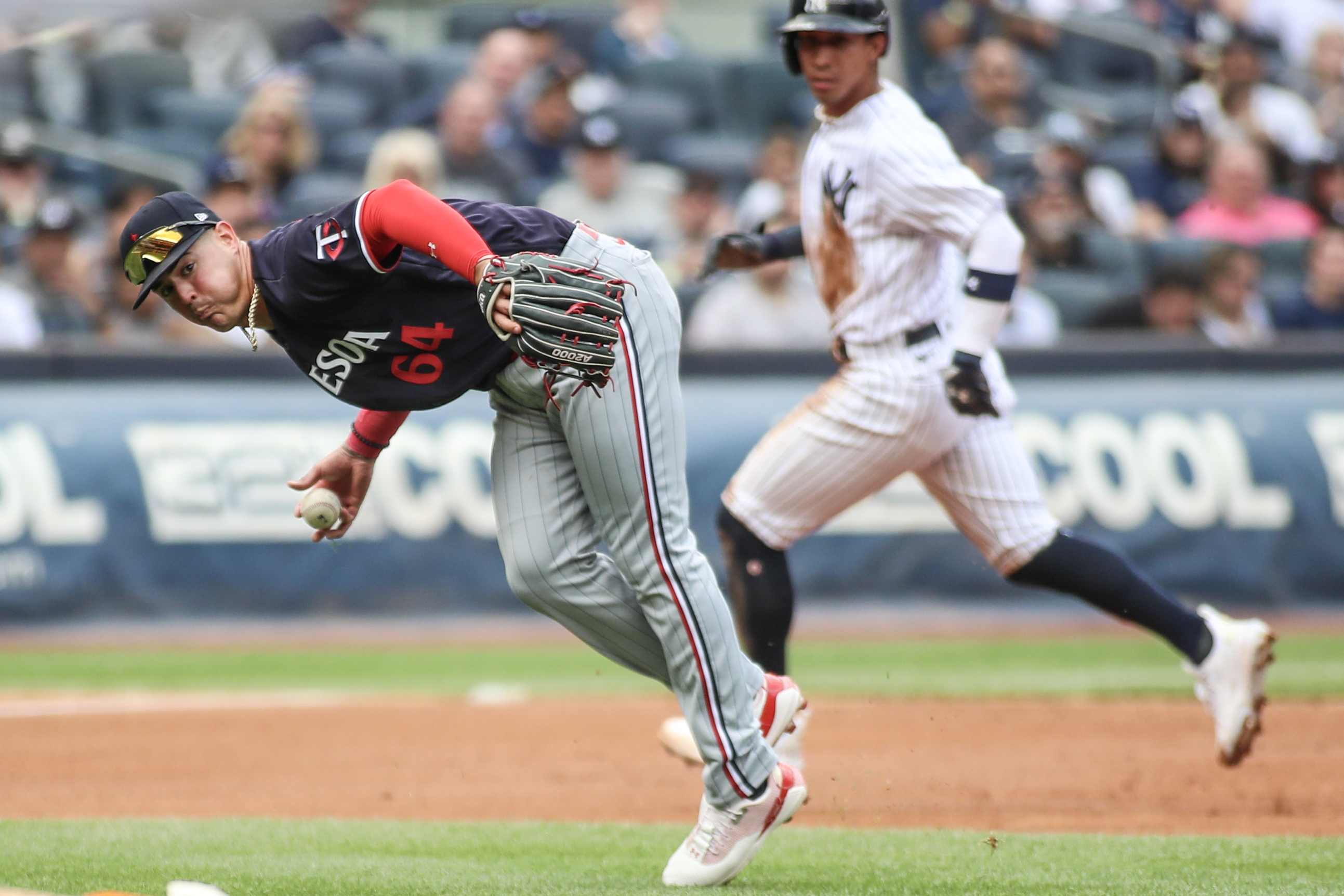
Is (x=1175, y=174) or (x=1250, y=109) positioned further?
(x=1250, y=109)

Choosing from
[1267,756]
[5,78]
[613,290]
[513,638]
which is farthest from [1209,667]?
[5,78]

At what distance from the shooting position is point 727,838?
3.64 meters

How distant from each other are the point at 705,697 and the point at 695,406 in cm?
539

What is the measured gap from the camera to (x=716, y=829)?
3.64m

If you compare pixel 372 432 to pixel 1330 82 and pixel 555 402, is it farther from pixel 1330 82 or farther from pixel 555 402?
pixel 1330 82

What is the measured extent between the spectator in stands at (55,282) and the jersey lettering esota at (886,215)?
625 cm

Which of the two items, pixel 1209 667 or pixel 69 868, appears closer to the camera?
pixel 69 868

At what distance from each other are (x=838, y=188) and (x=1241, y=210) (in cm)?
782

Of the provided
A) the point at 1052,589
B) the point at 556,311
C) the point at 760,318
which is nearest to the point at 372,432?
the point at 556,311

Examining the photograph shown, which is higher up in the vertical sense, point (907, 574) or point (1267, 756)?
point (1267, 756)

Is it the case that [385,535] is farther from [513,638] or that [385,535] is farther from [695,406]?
[695,406]

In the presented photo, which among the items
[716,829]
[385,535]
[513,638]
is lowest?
[513,638]

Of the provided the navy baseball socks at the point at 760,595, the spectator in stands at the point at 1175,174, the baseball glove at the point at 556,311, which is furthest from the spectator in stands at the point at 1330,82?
the baseball glove at the point at 556,311

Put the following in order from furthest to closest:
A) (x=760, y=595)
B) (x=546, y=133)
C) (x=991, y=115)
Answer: (x=991, y=115), (x=546, y=133), (x=760, y=595)
